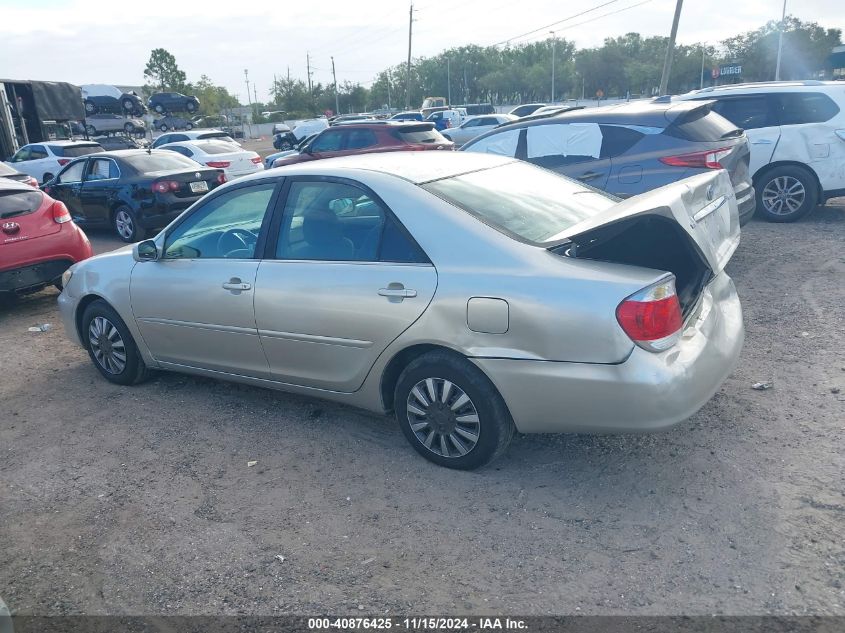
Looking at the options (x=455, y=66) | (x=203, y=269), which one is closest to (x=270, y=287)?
(x=203, y=269)

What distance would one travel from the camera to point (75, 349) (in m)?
6.46

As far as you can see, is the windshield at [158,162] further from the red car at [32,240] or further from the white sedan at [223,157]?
the red car at [32,240]

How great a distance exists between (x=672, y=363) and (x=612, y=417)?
14.5 inches

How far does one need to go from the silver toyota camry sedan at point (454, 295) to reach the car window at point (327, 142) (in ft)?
35.2

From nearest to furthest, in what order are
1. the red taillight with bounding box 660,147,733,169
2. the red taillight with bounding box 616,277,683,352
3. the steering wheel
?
the red taillight with bounding box 616,277,683,352 < the steering wheel < the red taillight with bounding box 660,147,733,169

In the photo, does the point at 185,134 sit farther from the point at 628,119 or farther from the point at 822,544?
the point at 822,544

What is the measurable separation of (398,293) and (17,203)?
5.88 m

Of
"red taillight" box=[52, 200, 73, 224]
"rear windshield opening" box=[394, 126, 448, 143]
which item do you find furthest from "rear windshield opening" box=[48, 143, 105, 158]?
"red taillight" box=[52, 200, 73, 224]

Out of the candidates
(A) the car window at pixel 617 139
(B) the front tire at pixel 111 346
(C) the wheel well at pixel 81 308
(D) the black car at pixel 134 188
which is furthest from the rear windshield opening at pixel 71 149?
(A) the car window at pixel 617 139

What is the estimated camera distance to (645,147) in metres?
7.23

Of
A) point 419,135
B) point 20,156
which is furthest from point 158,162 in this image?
point 20,156

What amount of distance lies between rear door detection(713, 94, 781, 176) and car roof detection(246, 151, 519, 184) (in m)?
6.11

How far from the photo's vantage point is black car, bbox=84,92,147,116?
4706 centimetres

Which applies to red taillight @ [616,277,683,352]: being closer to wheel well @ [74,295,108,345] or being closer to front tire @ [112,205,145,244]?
wheel well @ [74,295,108,345]
